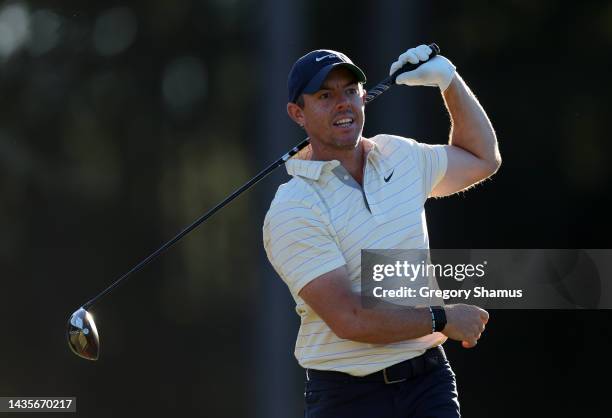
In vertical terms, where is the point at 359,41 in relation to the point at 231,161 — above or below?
above

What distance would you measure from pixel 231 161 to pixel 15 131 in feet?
3.18

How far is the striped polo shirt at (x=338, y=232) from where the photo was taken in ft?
10.6

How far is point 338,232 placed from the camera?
128 inches

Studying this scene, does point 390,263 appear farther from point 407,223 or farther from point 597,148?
point 597,148

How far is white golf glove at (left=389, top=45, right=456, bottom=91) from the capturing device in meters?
3.64

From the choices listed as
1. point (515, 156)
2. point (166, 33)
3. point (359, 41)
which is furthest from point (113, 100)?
point (515, 156)

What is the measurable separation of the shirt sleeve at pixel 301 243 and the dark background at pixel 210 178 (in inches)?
66.4

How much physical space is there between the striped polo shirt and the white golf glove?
40 centimetres

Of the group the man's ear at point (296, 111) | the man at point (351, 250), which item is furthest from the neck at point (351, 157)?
the man's ear at point (296, 111)

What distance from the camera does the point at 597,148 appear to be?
480cm

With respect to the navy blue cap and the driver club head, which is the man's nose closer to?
the navy blue cap
